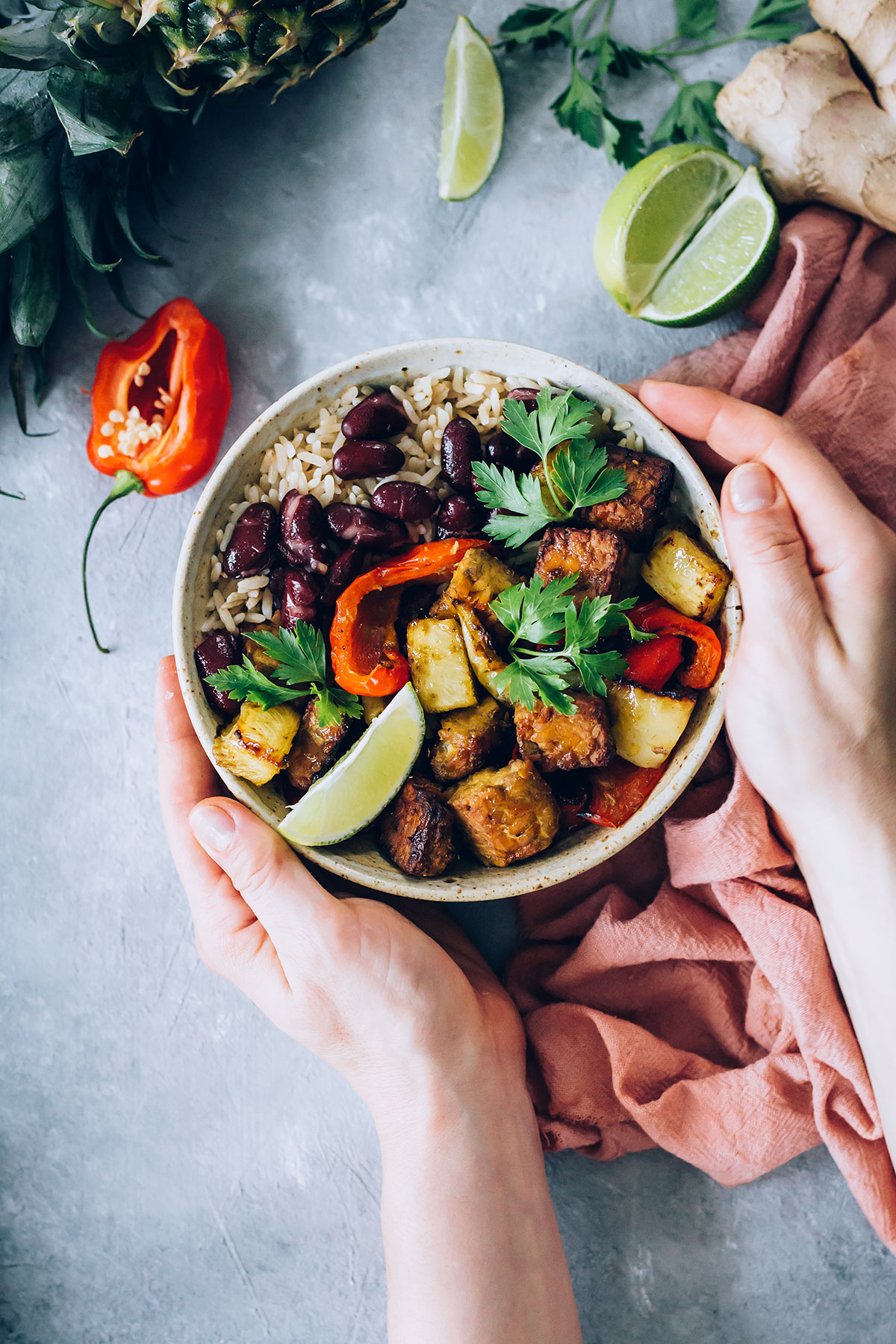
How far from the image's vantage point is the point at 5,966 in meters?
2.67

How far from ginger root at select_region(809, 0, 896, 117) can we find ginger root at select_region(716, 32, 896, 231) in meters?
0.03

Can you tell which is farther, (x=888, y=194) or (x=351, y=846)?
(x=888, y=194)

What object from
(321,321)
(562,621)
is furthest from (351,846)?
(321,321)

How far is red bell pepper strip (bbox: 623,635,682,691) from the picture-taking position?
2090 mm

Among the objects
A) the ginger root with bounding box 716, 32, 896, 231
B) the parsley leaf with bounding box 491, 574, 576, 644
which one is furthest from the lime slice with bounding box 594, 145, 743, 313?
the parsley leaf with bounding box 491, 574, 576, 644

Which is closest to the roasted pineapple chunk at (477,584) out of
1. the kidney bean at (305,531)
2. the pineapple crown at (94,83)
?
the kidney bean at (305,531)

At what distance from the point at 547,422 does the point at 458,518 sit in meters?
0.32

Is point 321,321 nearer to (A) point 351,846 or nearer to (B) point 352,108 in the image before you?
(B) point 352,108

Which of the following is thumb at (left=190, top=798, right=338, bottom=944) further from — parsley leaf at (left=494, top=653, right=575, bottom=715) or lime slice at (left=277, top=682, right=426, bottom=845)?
parsley leaf at (left=494, top=653, right=575, bottom=715)

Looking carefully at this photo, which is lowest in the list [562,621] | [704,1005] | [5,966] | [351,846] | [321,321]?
[5,966]

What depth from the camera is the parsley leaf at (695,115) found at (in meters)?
2.44

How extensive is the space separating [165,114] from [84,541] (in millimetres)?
1207

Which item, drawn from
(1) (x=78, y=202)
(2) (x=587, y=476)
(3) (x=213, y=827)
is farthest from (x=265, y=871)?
(1) (x=78, y=202)

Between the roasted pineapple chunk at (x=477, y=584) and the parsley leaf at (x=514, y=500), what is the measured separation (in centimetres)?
8
